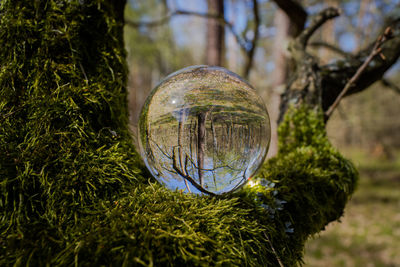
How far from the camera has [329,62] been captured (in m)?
1.93

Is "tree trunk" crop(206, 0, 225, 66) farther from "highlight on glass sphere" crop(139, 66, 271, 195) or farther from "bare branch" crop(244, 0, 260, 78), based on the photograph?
"highlight on glass sphere" crop(139, 66, 271, 195)

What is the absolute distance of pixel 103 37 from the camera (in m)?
1.29

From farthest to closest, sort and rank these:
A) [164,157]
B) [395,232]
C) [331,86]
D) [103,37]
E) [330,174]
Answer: [395,232] < [331,86] < [330,174] < [103,37] < [164,157]

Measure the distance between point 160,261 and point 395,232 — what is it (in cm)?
890

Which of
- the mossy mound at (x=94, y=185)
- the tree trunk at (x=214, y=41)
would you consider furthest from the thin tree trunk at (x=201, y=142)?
the tree trunk at (x=214, y=41)

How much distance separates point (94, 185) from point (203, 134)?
0.52 meters

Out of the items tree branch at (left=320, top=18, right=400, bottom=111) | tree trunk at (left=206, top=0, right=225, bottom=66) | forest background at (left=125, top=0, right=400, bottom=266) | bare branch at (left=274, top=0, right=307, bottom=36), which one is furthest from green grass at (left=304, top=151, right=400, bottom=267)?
tree trunk at (left=206, top=0, right=225, bottom=66)

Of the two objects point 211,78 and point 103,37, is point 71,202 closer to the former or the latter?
point 211,78

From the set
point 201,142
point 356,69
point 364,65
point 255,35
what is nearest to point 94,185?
point 201,142

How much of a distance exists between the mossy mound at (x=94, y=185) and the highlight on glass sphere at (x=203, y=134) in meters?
0.10

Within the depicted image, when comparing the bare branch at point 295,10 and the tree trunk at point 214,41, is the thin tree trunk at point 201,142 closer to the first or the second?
the bare branch at point 295,10

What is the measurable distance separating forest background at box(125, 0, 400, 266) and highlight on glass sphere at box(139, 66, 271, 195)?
0.67m

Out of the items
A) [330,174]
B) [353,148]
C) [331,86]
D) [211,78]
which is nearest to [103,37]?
[211,78]

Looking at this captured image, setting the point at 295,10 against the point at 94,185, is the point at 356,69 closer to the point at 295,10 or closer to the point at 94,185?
the point at 295,10
